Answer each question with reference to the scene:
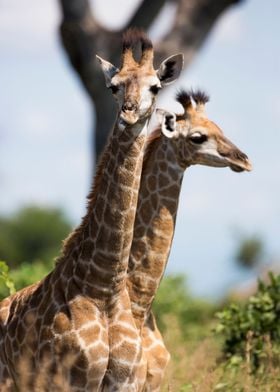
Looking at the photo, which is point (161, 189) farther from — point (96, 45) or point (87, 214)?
point (96, 45)

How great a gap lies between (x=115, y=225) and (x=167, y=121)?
1.28m

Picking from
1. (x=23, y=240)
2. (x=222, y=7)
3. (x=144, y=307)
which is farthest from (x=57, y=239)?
(x=144, y=307)

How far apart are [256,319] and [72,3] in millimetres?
10248

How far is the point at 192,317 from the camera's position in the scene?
17734mm

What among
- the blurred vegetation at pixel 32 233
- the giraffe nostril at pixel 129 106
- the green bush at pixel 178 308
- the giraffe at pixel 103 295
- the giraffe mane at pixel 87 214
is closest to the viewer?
the giraffe nostril at pixel 129 106

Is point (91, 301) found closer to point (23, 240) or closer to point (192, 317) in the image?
point (192, 317)

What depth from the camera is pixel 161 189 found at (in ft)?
30.7

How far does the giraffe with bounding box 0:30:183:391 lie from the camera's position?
8.23 metres

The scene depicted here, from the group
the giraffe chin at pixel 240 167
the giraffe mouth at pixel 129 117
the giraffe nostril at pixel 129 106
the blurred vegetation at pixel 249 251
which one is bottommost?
the giraffe mouth at pixel 129 117

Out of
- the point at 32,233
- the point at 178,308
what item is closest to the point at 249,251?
the point at 32,233

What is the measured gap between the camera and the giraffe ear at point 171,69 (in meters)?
8.89

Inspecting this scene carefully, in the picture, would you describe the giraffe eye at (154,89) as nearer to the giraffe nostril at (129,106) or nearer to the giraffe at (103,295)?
the giraffe at (103,295)

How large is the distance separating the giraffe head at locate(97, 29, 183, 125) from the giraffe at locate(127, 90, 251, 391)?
545 millimetres

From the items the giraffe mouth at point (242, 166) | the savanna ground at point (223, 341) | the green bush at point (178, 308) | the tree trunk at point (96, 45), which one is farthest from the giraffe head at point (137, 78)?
the tree trunk at point (96, 45)
